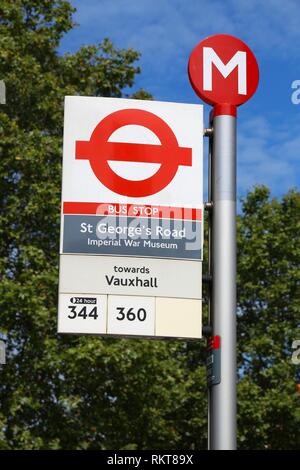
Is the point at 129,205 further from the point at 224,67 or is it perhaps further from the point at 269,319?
the point at 269,319

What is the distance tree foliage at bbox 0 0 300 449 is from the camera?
20.1 m

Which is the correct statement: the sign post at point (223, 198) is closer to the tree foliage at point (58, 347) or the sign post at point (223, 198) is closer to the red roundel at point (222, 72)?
the red roundel at point (222, 72)

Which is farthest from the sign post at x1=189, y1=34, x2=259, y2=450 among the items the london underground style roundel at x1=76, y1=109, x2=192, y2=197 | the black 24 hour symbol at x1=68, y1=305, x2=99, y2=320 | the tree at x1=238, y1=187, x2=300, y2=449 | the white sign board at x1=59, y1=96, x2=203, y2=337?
the tree at x1=238, y1=187, x2=300, y2=449

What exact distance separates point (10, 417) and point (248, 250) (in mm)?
9763

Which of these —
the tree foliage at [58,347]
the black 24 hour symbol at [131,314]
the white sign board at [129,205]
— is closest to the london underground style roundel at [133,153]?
the white sign board at [129,205]

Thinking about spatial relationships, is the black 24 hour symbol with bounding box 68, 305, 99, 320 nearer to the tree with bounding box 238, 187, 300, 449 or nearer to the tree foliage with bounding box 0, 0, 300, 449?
the tree foliage with bounding box 0, 0, 300, 449

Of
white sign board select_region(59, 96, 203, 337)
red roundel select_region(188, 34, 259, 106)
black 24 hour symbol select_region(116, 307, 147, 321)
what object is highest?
red roundel select_region(188, 34, 259, 106)

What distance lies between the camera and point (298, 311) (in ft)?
87.8

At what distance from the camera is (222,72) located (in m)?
6.45

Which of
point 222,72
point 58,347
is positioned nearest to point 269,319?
point 58,347

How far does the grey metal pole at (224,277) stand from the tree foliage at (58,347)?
13.5m

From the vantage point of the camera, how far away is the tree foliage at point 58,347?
2011 centimetres

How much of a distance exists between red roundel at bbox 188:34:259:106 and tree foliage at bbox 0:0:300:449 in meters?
13.5

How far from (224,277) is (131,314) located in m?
0.69
